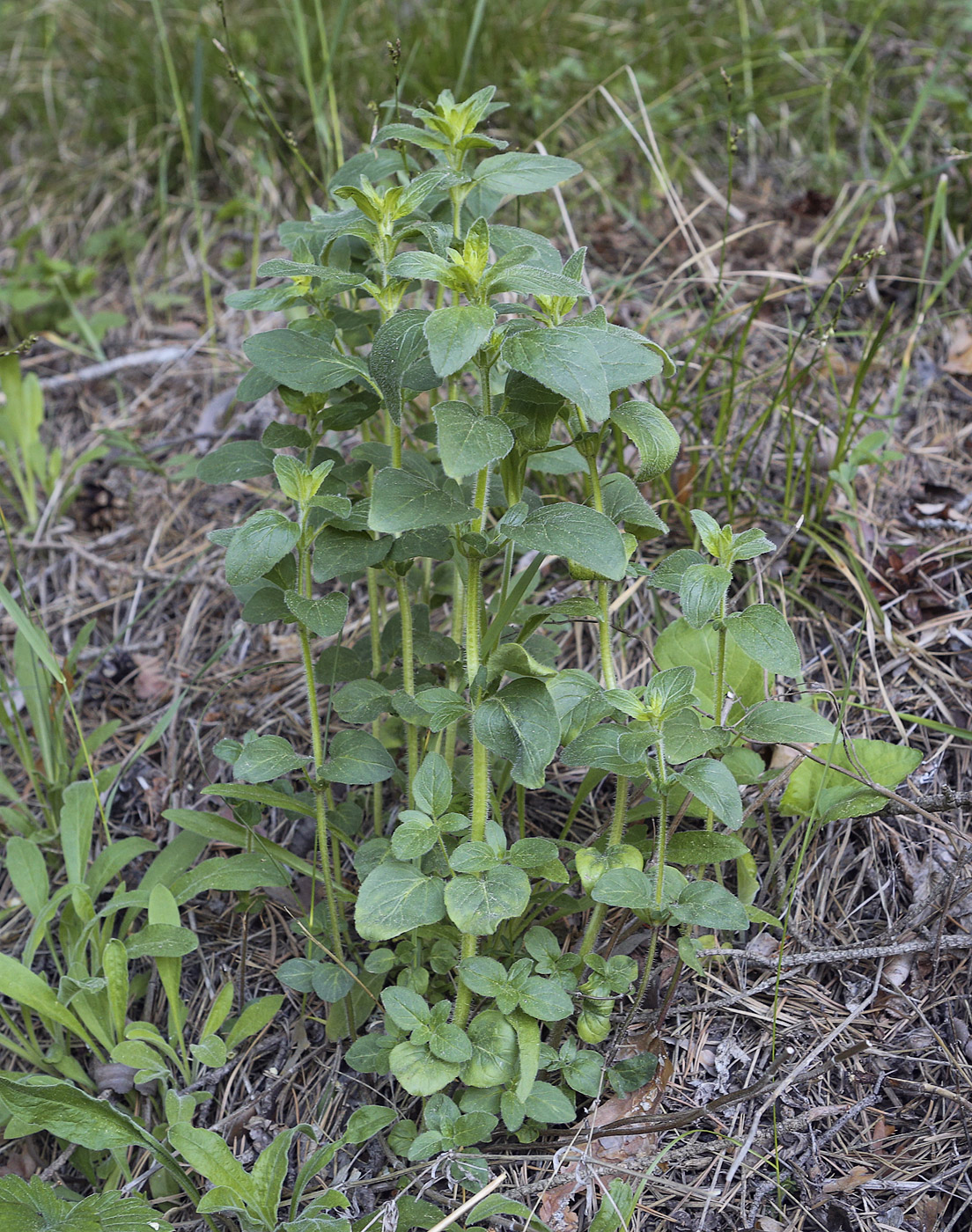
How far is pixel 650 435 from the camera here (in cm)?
135

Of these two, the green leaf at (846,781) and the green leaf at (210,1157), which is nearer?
the green leaf at (210,1157)

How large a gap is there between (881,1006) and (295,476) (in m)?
1.29

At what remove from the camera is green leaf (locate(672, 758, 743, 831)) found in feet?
4.20

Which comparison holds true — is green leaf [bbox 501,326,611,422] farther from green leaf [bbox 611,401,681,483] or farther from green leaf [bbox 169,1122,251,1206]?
green leaf [bbox 169,1122,251,1206]

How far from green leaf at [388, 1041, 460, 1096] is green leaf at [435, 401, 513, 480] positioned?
0.85 metres

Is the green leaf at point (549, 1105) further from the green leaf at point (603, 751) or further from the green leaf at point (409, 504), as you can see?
the green leaf at point (409, 504)

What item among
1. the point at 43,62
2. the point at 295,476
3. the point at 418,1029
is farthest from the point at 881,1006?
the point at 43,62

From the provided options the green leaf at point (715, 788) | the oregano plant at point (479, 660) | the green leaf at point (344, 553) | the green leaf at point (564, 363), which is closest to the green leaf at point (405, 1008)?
the oregano plant at point (479, 660)

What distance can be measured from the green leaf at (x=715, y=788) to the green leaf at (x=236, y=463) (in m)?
0.84

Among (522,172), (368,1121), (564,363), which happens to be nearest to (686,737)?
(564,363)

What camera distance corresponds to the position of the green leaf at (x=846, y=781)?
1.58m

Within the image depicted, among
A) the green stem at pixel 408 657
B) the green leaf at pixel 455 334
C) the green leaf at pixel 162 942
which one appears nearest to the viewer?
the green leaf at pixel 455 334

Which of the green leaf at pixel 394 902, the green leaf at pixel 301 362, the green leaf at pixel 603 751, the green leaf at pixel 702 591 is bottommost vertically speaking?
the green leaf at pixel 394 902

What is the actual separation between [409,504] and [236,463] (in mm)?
470
